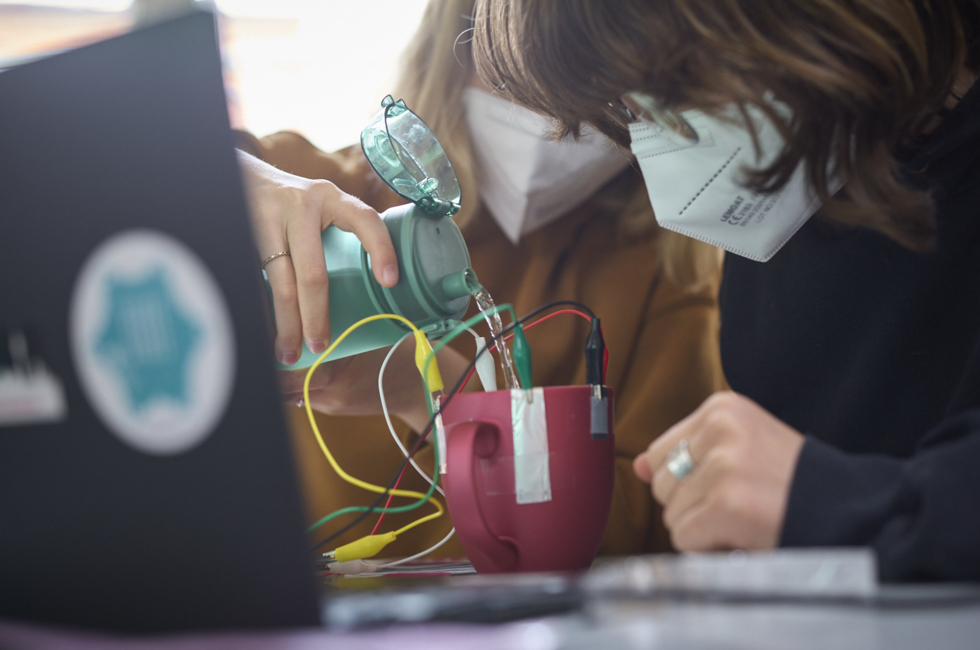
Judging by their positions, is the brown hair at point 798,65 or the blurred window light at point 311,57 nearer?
the brown hair at point 798,65

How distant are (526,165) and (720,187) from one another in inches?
21.4

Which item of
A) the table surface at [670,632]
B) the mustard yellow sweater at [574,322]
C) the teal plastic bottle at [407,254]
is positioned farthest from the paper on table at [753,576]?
the mustard yellow sweater at [574,322]

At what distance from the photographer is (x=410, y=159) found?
0.69m

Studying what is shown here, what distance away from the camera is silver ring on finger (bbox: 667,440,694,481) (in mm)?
436

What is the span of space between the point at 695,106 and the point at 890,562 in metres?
0.41

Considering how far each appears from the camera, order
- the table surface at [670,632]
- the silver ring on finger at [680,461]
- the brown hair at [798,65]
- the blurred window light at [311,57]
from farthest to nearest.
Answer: the blurred window light at [311,57], the brown hair at [798,65], the silver ring on finger at [680,461], the table surface at [670,632]

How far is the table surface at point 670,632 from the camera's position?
25 centimetres

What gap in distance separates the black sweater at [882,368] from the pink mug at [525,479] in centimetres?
18

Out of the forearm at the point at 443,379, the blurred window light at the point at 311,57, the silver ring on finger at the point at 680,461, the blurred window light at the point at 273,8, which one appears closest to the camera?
the silver ring on finger at the point at 680,461

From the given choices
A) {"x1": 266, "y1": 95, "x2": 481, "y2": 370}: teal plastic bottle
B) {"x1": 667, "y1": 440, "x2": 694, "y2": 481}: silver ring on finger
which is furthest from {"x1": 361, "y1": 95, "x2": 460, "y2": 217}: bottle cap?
{"x1": 667, "y1": 440, "x2": 694, "y2": 481}: silver ring on finger

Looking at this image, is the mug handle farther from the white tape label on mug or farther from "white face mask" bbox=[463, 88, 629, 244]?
"white face mask" bbox=[463, 88, 629, 244]

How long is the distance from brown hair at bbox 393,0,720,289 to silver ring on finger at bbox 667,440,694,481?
33.8 inches

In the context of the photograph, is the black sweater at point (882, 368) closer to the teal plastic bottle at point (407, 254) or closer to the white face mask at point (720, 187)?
the white face mask at point (720, 187)

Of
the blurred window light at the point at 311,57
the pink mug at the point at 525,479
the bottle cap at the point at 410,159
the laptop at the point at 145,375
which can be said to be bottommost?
the pink mug at the point at 525,479
